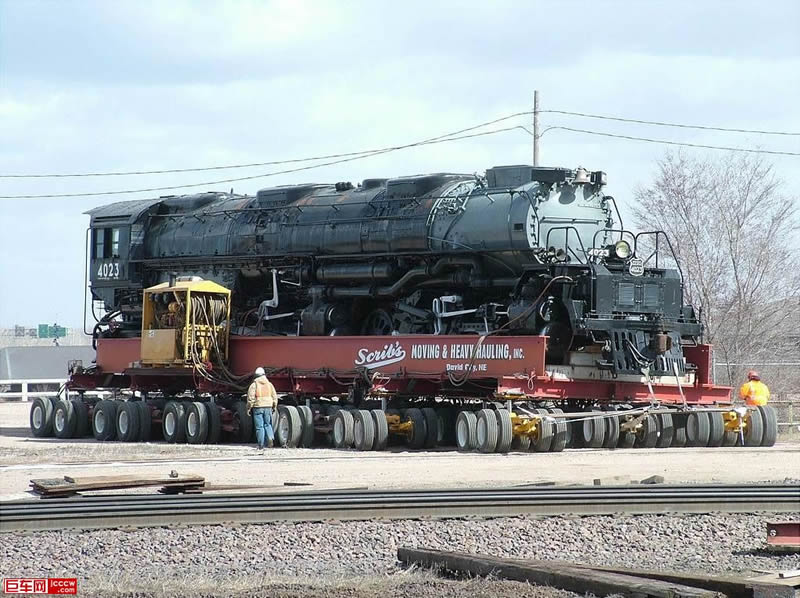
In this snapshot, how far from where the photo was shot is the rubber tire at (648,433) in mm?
24141

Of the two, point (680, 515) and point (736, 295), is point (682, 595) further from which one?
point (736, 295)

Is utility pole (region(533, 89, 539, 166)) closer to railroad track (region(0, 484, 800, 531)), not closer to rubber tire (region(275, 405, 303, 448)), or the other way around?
rubber tire (region(275, 405, 303, 448))

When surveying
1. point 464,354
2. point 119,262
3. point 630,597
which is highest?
point 119,262

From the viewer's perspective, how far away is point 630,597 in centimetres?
973

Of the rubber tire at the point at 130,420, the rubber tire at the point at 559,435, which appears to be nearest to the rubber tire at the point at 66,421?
the rubber tire at the point at 130,420

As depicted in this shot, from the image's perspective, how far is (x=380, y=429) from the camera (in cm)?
2395

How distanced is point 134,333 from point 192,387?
2695 mm

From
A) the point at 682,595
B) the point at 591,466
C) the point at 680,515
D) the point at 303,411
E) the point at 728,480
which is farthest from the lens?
the point at 303,411

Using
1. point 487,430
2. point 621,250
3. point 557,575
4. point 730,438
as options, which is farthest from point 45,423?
point 557,575

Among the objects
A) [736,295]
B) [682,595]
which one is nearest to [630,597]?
[682,595]

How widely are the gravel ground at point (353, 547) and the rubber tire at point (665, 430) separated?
9.71 m

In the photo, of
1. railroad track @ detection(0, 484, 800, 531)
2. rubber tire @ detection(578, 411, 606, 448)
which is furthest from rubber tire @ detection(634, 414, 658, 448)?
railroad track @ detection(0, 484, 800, 531)

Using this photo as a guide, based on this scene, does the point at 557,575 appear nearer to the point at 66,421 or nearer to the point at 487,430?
the point at 487,430

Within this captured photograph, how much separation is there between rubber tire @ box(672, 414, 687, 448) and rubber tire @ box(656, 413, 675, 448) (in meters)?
0.08
